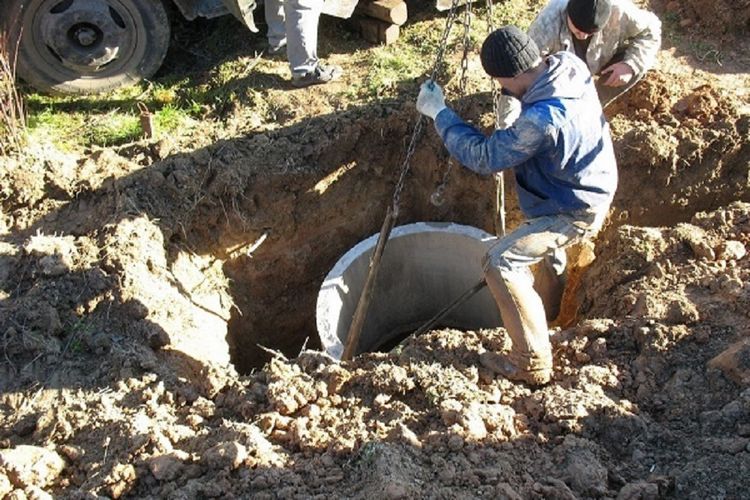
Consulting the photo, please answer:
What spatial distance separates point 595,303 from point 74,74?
414 cm

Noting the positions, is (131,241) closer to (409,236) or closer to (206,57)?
(409,236)

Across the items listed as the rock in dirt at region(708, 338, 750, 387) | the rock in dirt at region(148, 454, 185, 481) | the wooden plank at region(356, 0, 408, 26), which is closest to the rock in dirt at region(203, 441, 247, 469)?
the rock in dirt at region(148, 454, 185, 481)

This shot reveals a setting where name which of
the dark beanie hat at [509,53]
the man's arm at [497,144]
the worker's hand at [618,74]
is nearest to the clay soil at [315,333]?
the worker's hand at [618,74]

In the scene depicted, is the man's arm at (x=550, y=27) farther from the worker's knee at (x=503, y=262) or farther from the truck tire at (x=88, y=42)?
the truck tire at (x=88, y=42)

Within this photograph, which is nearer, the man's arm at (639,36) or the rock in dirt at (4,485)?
the rock in dirt at (4,485)

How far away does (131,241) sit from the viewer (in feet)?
14.4

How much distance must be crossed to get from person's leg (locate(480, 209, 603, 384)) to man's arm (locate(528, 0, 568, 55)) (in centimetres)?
118

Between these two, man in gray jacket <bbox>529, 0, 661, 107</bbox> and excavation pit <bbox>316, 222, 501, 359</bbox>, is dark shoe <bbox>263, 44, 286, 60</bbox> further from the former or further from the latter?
man in gray jacket <bbox>529, 0, 661, 107</bbox>

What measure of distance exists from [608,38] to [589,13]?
0.60 m

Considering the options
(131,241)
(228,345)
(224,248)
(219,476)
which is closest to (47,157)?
(131,241)

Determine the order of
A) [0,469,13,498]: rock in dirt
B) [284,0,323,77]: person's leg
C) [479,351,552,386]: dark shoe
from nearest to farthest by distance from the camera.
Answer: [0,469,13,498]: rock in dirt → [479,351,552,386]: dark shoe → [284,0,323,77]: person's leg

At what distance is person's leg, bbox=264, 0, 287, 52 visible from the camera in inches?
218

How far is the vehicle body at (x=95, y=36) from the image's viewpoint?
536 cm

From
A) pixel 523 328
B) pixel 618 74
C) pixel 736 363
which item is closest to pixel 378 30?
pixel 618 74
